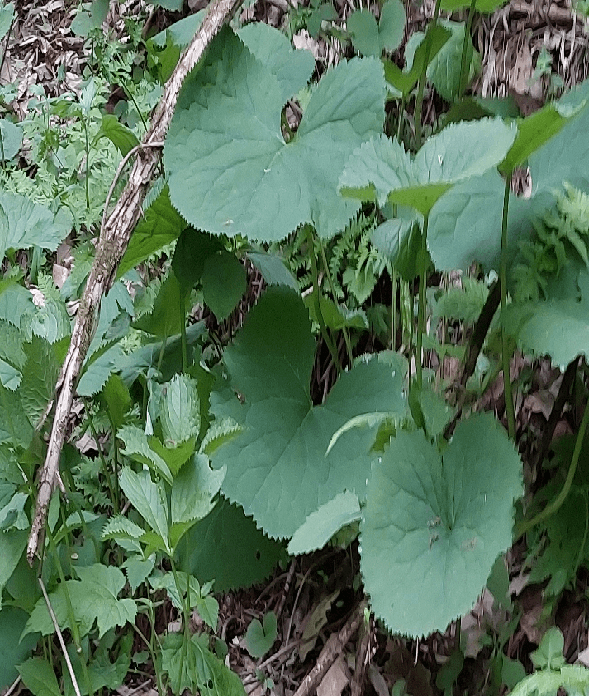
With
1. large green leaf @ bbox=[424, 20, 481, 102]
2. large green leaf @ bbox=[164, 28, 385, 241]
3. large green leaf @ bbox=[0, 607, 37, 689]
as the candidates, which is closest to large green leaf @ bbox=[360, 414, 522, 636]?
large green leaf @ bbox=[164, 28, 385, 241]

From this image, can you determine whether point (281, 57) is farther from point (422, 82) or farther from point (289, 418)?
point (289, 418)

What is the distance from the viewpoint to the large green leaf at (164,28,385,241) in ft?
3.35

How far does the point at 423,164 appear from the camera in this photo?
0.81 m

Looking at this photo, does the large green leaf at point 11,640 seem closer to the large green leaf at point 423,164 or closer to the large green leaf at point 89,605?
the large green leaf at point 89,605

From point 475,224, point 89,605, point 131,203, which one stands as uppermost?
A: point 131,203

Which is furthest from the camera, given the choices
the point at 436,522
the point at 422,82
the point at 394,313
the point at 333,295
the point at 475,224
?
the point at 333,295

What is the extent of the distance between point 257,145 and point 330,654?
34.6 inches

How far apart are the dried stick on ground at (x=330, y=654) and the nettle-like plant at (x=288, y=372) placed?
18 cm

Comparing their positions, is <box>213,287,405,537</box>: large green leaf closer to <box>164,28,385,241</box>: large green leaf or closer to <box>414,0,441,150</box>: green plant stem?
<box>164,28,385,241</box>: large green leaf

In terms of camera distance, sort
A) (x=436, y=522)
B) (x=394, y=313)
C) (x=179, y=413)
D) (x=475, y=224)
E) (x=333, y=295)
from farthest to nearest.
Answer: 1. (x=333, y=295)
2. (x=394, y=313)
3. (x=475, y=224)
4. (x=436, y=522)
5. (x=179, y=413)

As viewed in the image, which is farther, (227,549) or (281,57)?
(281,57)

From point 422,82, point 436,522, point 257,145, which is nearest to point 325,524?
point 436,522

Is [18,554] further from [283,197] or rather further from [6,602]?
[283,197]

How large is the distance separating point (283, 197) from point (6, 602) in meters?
0.80
